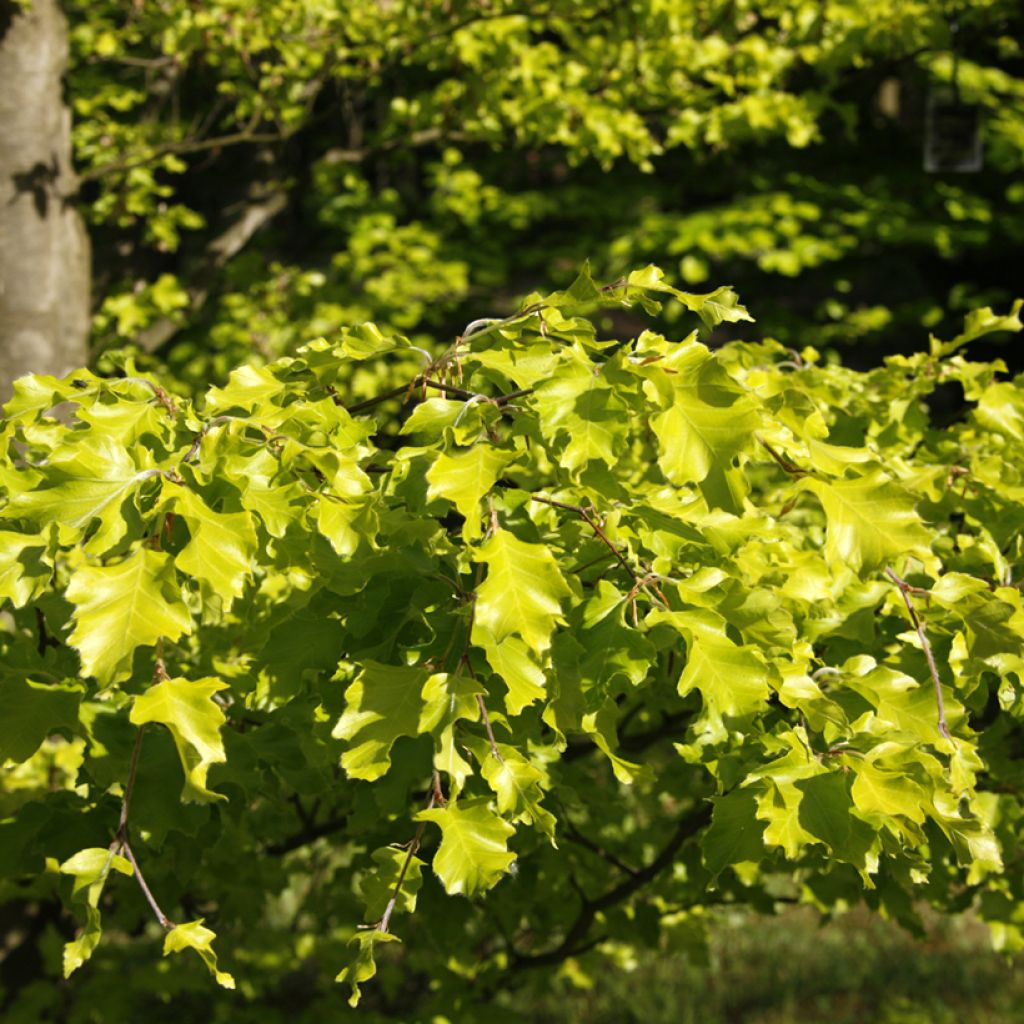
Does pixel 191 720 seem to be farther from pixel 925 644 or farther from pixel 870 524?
pixel 925 644

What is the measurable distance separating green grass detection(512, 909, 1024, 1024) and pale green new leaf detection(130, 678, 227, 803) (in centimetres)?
447

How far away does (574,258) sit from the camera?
8352mm

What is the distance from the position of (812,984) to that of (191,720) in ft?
17.6

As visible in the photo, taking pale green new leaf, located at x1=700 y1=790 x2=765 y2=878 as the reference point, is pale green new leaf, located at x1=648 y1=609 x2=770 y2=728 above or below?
above

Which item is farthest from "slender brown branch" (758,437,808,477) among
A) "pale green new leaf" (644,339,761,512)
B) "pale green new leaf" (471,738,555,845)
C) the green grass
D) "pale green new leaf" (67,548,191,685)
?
the green grass

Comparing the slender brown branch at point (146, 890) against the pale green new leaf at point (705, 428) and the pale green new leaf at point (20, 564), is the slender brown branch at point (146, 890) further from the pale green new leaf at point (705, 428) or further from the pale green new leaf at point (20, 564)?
the pale green new leaf at point (705, 428)

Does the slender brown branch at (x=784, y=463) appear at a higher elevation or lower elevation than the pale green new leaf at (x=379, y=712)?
higher

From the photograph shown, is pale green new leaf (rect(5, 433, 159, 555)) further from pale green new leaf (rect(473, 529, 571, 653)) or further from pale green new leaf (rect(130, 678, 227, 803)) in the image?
pale green new leaf (rect(473, 529, 571, 653))

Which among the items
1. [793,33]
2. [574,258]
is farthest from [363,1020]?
[574,258]

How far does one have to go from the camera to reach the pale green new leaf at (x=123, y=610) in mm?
1289

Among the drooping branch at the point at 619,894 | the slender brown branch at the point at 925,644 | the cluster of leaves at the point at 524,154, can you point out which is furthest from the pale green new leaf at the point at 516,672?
the cluster of leaves at the point at 524,154

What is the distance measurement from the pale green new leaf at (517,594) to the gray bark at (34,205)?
3.19 m

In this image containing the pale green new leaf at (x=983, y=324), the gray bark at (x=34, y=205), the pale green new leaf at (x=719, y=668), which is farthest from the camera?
the gray bark at (x=34, y=205)

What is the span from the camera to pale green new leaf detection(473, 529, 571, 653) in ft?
4.48
